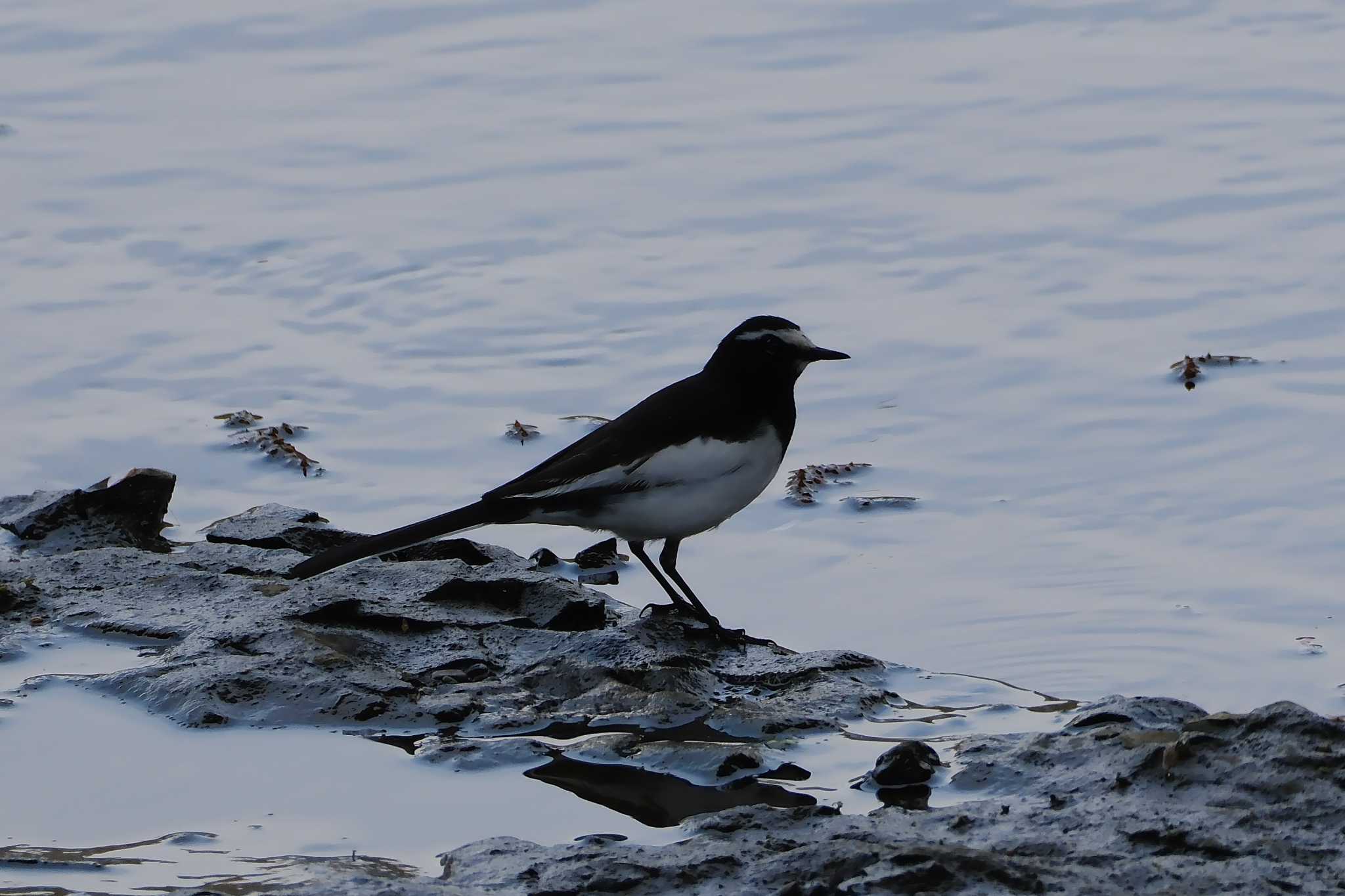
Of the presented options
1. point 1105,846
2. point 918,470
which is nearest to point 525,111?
point 918,470

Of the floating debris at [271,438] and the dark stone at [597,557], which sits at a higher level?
the floating debris at [271,438]

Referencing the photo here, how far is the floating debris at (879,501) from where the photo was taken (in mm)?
7668

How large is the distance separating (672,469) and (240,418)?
9.33ft

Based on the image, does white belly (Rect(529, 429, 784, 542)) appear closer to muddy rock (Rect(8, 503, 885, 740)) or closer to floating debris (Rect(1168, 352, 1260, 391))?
muddy rock (Rect(8, 503, 885, 740))

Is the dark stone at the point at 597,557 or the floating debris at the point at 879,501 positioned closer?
the dark stone at the point at 597,557

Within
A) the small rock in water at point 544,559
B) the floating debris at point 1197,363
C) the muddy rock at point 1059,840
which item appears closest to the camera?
the muddy rock at point 1059,840

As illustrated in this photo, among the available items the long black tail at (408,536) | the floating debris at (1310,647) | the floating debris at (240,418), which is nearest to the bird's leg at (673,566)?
the long black tail at (408,536)

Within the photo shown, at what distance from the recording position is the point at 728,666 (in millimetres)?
6145

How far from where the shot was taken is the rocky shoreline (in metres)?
4.33

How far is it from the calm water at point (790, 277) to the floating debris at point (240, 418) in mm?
69

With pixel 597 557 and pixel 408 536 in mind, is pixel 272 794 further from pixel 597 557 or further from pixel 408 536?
pixel 597 557

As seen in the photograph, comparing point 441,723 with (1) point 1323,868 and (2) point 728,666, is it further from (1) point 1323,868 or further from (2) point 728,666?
(1) point 1323,868

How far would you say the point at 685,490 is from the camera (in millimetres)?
6562

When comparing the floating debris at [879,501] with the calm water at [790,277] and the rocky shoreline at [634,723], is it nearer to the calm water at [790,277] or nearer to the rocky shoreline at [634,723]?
the calm water at [790,277]
